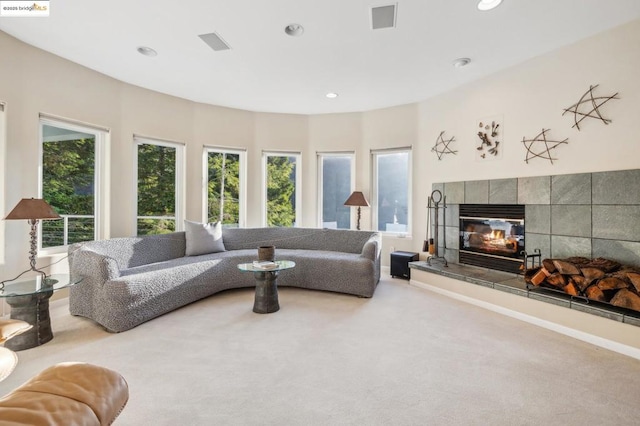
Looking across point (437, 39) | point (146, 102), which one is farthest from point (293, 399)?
point (146, 102)

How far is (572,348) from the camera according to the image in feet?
7.97

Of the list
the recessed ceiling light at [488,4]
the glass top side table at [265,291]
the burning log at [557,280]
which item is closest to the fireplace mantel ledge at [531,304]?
the burning log at [557,280]

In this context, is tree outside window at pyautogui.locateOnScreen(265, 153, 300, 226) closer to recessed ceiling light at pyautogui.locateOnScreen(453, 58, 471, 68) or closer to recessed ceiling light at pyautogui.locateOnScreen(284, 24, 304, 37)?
recessed ceiling light at pyautogui.locateOnScreen(284, 24, 304, 37)

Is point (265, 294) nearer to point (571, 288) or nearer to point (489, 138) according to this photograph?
point (571, 288)

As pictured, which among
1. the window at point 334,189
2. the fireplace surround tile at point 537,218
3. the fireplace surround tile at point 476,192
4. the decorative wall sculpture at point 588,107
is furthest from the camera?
the window at point 334,189

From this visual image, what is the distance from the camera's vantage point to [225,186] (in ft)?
16.8

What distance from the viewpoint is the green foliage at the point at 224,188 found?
5027 mm

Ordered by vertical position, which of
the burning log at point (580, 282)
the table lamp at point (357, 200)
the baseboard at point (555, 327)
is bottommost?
the baseboard at point (555, 327)

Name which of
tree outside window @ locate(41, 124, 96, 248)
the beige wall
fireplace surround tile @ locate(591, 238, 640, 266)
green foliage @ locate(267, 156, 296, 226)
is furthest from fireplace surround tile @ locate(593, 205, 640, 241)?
tree outside window @ locate(41, 124, 96, 248)

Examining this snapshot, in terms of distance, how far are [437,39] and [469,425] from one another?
316cm

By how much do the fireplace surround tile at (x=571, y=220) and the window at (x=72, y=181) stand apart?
5319 millimetres

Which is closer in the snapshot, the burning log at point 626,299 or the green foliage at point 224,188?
the burning log at point 626,299

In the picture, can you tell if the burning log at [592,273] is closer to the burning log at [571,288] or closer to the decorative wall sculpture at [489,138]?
the burning log at [571,288]

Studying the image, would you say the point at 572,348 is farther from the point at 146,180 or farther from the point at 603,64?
the point at 146,180
